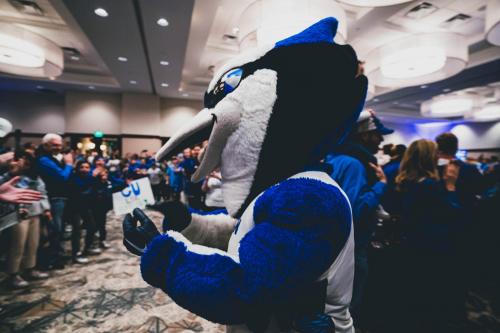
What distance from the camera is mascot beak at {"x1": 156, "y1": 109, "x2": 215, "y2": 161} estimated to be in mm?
688

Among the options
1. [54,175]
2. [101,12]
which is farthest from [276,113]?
[101,12]

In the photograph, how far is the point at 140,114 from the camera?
10344 mm

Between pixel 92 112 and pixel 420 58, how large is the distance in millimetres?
10885

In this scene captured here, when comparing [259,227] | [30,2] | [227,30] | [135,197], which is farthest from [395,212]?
[30,2]

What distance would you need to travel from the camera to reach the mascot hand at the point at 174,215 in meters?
0.78

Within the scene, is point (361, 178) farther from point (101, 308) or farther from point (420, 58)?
point (420, 58)

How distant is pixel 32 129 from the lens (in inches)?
416

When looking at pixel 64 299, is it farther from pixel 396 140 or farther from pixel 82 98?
pixel 396 140

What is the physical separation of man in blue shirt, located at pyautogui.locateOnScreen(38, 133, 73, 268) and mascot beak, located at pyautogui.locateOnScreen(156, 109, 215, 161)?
117 inches

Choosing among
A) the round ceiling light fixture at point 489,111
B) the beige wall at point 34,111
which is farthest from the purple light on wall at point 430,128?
the beige wall at point 34,111

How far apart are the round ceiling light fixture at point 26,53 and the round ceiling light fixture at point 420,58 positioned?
691cm

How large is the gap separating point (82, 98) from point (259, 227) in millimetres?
11933

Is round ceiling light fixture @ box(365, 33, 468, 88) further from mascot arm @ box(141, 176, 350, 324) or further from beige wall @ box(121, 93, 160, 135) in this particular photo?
beige wall @ box(121, 93, 160, 135)

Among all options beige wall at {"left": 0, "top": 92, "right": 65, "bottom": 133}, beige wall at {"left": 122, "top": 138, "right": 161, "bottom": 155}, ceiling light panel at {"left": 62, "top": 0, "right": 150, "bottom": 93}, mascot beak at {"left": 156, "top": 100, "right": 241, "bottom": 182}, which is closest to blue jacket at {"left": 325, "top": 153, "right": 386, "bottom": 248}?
mascot beak at {"left": 156, "top": 100, "right": 241, "bottom": 182}
